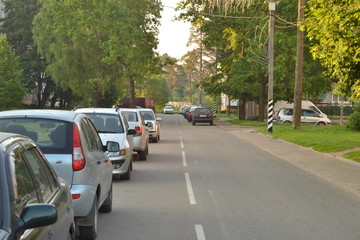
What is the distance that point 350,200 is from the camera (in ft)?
37.7

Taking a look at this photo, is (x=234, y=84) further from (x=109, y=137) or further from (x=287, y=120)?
(x=109, y=137)

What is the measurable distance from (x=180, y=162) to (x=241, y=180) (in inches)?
187

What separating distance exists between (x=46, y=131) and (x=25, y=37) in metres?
64.7

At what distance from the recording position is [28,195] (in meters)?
4.15

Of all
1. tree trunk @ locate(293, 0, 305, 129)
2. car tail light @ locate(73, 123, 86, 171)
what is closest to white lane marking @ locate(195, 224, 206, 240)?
car tail light @ locate(73, 123, 86, 171)

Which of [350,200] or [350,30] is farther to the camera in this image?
[350,30]

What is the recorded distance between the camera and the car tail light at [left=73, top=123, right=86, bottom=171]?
7.42 metres

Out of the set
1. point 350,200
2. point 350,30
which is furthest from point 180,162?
point 350,200

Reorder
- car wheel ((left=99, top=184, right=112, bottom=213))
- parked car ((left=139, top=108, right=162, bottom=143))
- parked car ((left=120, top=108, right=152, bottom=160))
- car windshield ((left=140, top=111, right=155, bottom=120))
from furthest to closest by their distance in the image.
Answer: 1. car windshield ((left=140, top=111, right=155, bottom=120))
2. parked car ((left=139, top=108, right=162, bottom=143))
3. parked car ((left=120, top=108, right=152, bottom=160))
4. car wheel ((left=99, top=184, right=112, bottom=213))

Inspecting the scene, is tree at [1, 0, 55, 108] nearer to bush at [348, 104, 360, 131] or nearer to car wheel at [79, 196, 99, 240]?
bush at [348, 104, 360, 131]

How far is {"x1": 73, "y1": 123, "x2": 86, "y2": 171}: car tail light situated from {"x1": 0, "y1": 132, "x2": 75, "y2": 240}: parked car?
6.44 ft

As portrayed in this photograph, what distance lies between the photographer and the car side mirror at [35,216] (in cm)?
359

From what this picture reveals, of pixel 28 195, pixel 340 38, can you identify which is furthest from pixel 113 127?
pixel 28 195

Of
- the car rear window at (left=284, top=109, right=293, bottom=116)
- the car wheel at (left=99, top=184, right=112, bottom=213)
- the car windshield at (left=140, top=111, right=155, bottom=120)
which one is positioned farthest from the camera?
the car rear window at (left=284, top=109, right=293, bottom=116)
